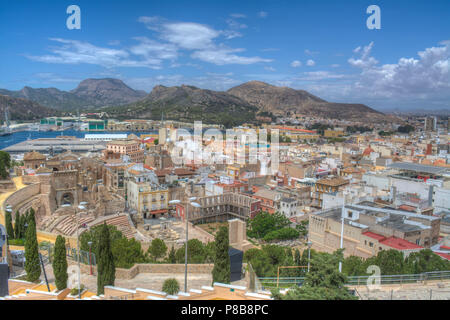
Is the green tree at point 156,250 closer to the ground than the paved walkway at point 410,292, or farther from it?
closer to the ground

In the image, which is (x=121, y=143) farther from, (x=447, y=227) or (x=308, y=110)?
(x=308, y=110)

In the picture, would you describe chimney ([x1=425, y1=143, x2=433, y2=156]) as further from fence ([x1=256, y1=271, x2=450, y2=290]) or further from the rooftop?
fence ([x1=256, y1=271, x2=450, y2=290])

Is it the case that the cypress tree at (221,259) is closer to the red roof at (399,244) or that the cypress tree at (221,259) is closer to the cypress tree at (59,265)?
the cypress tree at (59,265)

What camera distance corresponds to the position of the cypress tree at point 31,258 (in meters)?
5.29

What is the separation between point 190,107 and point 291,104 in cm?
2617

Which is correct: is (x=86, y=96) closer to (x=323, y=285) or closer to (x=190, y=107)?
(x=190, y=107)

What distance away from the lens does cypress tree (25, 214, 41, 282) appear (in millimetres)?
5293

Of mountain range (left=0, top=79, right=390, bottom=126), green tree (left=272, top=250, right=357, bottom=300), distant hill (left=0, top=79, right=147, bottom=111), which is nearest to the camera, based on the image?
green tree (left=272, top=250, right=357, bottom=300)

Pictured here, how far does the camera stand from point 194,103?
51.4 meters

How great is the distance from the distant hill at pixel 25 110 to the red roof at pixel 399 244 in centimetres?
4848

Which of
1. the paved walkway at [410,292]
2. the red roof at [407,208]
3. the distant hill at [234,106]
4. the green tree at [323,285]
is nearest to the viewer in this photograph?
the green tree at [323,285]

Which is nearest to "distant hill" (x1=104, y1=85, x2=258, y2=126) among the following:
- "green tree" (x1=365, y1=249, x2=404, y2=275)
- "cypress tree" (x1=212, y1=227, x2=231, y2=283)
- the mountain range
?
the mountain range

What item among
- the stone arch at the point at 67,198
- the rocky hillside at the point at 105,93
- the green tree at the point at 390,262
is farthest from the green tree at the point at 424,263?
the rocky hillside at the point at 105,93
